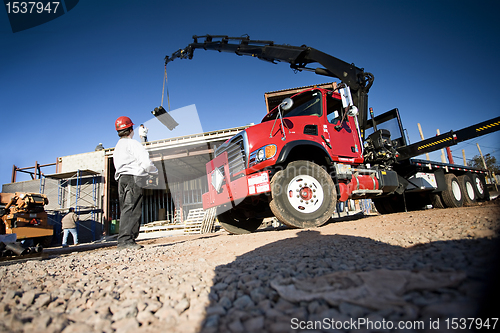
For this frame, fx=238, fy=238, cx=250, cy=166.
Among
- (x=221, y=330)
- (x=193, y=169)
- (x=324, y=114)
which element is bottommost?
(x=221, y=330)

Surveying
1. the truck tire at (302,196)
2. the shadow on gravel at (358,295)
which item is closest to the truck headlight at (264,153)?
the truck tire at (302,196)

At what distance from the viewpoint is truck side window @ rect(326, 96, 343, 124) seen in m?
5.74

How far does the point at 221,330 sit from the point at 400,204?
935 centimetres

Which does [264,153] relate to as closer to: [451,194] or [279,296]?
[279,296]

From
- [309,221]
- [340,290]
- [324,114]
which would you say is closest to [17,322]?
[340,290]

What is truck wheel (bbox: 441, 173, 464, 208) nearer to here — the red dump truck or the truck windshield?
the red dump truck

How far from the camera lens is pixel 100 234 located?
50.1ft

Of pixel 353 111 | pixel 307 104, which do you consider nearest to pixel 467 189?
pixel 353 111

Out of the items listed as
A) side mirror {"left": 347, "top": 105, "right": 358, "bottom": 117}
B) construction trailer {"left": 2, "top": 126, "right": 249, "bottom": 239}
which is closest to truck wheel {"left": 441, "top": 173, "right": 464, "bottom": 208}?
side mirror {"left": 347, "top": 105, "right": 358, "bottom": 117}

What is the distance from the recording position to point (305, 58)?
296 inches

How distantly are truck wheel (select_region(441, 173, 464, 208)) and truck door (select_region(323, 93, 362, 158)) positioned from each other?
3.77 m

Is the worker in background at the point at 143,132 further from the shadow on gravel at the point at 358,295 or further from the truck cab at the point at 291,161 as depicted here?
the shadow on gravel at the point at 358,295

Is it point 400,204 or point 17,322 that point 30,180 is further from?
point 400,204

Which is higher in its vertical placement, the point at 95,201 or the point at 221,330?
the point at 95,201
